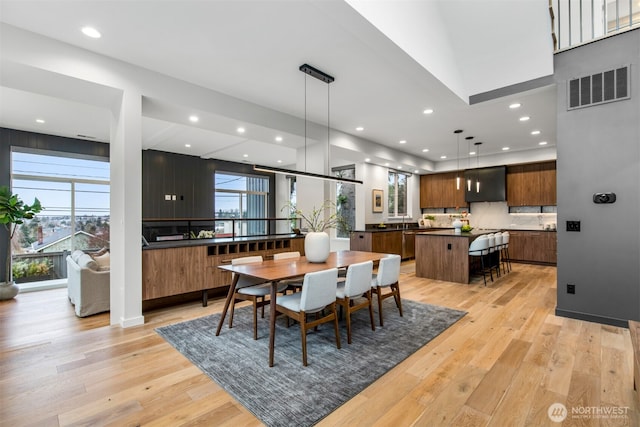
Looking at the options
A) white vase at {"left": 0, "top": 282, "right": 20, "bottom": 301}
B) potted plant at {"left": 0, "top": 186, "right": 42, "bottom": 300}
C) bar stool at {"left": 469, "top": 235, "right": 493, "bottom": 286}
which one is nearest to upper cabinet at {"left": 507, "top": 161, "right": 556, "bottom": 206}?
bar stool at {"left": 469, "top": 235, "right": 493, "bottom": 286}

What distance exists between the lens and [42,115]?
4.89 metres

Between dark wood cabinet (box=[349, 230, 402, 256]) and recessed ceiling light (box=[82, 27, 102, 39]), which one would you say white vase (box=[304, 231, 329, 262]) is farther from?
dark wood cabinet (box=[349, 230, 402, 256])

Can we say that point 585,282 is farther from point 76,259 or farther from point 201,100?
point 76,259

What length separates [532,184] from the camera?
7.76 metres

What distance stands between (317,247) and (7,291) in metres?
5.04

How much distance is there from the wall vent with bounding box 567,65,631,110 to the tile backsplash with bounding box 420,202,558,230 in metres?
5.18

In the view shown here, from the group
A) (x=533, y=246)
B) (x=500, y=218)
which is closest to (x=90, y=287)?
(x=533, y=246)

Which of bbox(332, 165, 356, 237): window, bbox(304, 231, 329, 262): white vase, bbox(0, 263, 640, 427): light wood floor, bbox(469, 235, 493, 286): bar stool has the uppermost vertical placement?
bbox(332, 165, 356, 237): window

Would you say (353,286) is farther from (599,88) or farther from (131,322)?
(599,88)

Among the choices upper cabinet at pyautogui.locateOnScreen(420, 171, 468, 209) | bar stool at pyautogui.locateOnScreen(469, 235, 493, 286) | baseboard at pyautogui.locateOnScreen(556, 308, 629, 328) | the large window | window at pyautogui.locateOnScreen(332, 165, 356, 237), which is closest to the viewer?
baseboard at pyautogui.locateOnScreen(556, 308, 629, 328)

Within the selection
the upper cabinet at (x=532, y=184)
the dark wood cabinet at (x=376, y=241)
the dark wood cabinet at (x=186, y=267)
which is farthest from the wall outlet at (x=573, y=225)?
the upper cabinet at (x=532, y=184)

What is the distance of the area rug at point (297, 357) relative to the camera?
6.61 ft

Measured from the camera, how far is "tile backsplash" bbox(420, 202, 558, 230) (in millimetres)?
7816

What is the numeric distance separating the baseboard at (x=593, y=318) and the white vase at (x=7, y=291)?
25.5 ft
